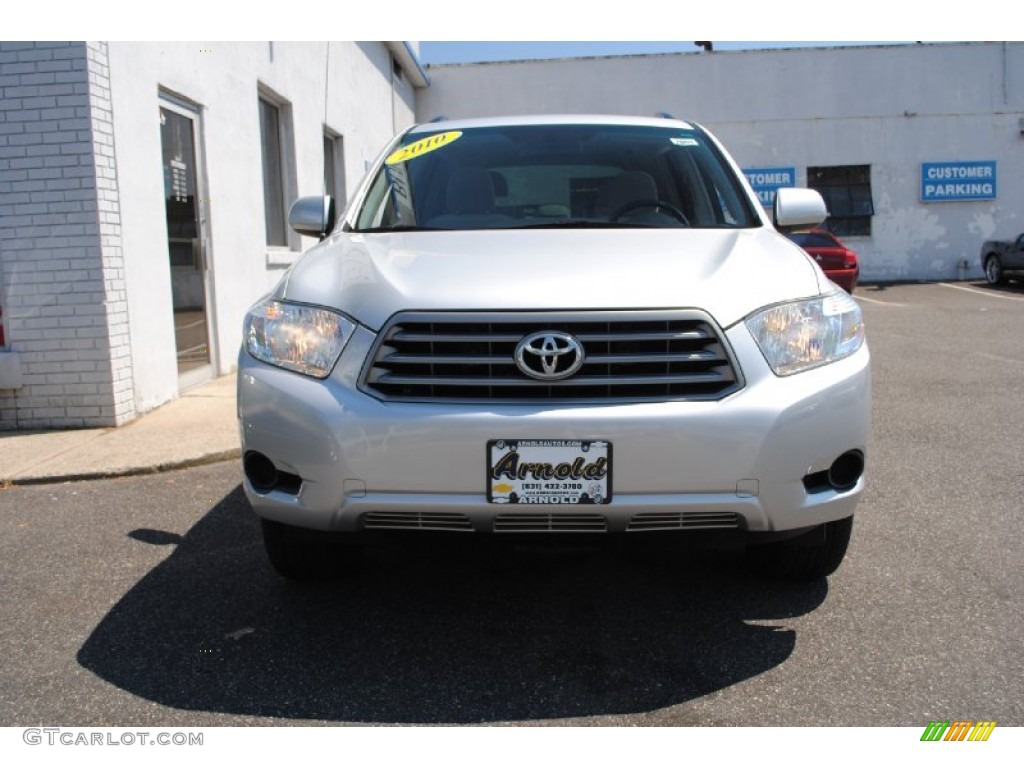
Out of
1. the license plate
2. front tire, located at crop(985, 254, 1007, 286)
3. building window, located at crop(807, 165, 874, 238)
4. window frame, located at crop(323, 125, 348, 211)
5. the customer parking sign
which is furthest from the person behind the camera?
building window, located at crop(807, 165, 874, 238)

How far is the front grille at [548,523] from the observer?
259cm

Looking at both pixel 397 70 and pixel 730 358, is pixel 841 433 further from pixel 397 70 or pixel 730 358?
pixel 397 70

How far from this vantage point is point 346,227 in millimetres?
3787

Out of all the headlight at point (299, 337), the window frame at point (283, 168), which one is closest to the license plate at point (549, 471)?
the headlight at point (299, 337)

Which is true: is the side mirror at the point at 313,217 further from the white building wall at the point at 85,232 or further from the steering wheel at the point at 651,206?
the white building wall at the point at 85,232

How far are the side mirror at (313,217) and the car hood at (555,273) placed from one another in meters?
0.73

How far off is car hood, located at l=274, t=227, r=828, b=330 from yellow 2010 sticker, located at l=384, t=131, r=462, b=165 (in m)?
0.98

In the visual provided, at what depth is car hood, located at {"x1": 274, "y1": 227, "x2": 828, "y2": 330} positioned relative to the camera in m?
2.65

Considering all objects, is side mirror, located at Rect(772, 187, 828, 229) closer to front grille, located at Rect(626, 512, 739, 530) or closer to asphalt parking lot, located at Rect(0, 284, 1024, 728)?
asphalt parking lot, located at Rect(0, 284, 1024, 728)

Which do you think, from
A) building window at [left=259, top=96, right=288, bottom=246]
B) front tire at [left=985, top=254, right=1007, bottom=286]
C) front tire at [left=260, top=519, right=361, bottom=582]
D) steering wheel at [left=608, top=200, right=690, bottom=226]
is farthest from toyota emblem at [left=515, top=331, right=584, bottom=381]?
front tire at [left=985, top=254, right=1007, bottom=286]

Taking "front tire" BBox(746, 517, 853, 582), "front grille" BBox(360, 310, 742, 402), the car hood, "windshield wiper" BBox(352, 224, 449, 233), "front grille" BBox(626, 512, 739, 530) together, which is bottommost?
"front tire" BBox(746, 517, 853, 582)

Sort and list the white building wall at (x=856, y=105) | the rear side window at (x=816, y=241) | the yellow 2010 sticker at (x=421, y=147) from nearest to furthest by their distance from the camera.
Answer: the yellow 2010 sticker at (x=421, y=147)
the rear side window at (x=816, y=241)
the white building wall at (x=856, y=105)
